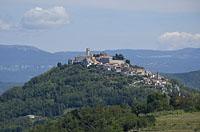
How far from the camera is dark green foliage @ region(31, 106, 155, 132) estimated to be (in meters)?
67.1

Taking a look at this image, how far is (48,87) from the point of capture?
643ft

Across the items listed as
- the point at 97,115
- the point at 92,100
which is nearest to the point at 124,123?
the point at 97,115

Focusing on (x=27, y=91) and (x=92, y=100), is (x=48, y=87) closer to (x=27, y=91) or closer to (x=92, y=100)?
(x=27, y=91)

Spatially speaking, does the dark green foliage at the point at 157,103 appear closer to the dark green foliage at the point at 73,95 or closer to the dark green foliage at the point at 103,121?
the dark green foliage at the point at 103,121

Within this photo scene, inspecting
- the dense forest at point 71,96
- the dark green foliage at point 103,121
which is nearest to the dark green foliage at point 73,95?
the dense forest at point 71,96

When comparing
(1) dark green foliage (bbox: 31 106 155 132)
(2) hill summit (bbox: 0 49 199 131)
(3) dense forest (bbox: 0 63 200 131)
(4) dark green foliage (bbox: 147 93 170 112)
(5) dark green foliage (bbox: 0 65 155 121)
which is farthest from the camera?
(5) dark green foliage (bbox: 0 65 155 121)

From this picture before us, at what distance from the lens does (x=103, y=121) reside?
246 feet

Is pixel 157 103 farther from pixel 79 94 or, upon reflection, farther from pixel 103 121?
pixel 79 94

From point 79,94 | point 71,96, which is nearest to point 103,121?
point 79,94

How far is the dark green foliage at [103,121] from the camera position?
67.1 meters

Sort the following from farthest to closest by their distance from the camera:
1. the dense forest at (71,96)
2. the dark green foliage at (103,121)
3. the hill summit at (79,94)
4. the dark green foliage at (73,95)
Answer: the dark green foliage at (73,95) < the hill summit at (79,94) < the dense forest at (71,96) < the dark green foliage at (103,121)

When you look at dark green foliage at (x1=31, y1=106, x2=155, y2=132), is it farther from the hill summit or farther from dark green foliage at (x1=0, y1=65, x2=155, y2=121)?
dark green foliage at (x1=0, y1=65, x2=155, y2=121)

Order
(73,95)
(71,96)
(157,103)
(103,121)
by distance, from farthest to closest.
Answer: (73,95) < (71,96) < (157,103) < (103,121)

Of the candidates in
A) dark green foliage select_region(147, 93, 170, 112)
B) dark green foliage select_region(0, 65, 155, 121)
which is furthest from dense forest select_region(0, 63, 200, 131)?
dark green foliage select_region(147, 93, 170, 112)
